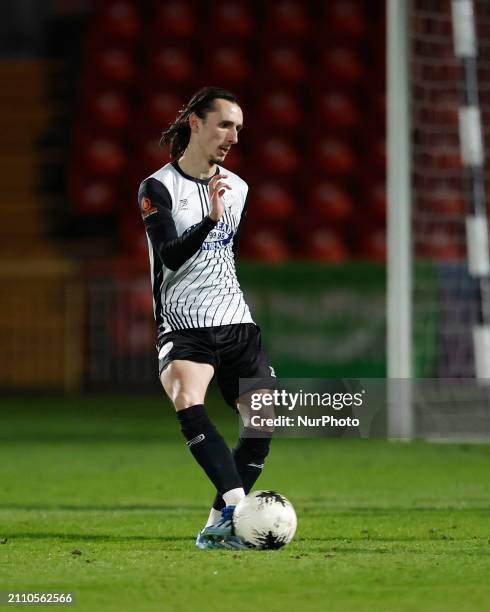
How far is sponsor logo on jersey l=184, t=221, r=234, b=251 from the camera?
5375mm

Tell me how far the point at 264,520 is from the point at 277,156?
11620 mm

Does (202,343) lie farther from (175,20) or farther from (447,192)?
(175,20)

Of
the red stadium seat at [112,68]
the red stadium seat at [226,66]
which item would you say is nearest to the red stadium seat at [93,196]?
the red stadium seat at [112,68]

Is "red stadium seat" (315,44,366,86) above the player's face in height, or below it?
above

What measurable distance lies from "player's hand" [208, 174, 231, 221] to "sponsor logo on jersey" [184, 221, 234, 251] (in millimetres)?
220

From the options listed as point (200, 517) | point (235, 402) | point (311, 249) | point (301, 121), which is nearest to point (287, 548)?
point (235, 402)

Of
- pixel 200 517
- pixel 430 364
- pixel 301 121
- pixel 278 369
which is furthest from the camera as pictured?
pixel 301 121

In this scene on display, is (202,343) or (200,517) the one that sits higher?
(202,343)

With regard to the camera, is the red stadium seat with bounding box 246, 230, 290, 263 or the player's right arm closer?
the player's right arm

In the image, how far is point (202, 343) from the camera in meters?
5.35

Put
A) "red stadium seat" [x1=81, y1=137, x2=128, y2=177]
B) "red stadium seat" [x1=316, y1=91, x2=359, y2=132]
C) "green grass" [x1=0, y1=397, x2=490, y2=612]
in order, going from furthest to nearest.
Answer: "red stadium seat" [x1=316, y1=91, x2=359, y2=132], "red stadium seat" [x1=81, y1=137, x2=128, y2=177], "green grass" [x1=0, y1=397, x2=490, y2=612]

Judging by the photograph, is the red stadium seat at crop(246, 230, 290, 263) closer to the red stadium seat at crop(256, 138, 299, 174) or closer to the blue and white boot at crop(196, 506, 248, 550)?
the red stadium seat at crop(256, 138, 299, 174)

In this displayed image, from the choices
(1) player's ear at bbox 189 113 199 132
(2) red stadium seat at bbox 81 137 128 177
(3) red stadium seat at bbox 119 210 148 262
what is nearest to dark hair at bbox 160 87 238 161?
(1) player's ear at bbox 189 113 199 132

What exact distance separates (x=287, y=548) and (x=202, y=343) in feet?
2.68
